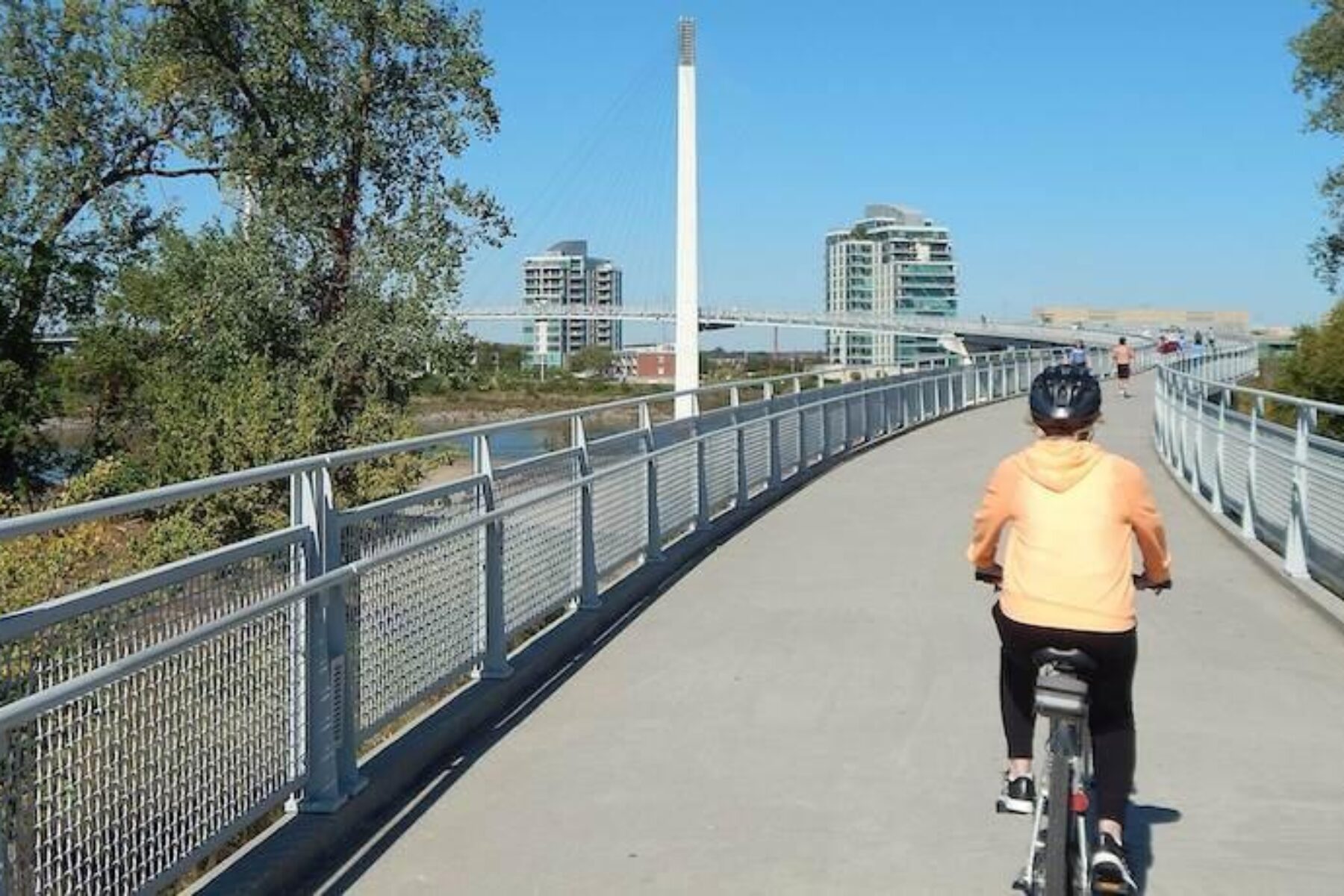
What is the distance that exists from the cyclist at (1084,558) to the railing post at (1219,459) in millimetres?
11199

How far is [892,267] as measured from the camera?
5925 inches

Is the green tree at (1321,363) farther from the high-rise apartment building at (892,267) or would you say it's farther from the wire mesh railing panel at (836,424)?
the high-rise apartment building at (892,267)

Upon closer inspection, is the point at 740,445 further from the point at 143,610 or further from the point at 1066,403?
the point at 143,610

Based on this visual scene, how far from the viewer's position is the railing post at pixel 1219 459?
49.1 feet

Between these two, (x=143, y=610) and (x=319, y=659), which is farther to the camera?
(x=319, y=659)

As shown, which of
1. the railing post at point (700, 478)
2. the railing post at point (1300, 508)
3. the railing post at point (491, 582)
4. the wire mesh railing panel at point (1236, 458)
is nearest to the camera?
the railing post at point (491, 582)

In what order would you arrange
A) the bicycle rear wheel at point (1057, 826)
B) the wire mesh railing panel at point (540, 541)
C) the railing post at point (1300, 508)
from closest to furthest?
the bicycle rear wheel at point (1057, 826) → the wire mesh railing panel at point (540, 541) → the railing post at point (1300, 508)

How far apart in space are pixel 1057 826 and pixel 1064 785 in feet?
0.35

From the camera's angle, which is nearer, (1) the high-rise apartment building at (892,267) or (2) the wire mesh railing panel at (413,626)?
(2) the wire mesh railing panel at (413,626)

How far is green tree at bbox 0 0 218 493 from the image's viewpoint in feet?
84.2

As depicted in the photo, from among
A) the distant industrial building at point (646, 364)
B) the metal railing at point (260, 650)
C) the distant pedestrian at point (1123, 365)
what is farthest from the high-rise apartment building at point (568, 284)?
the metal railing at point (260, 650)

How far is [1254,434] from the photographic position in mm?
12977

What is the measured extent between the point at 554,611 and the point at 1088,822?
4.80 meters

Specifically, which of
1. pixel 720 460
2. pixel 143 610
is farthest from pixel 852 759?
pixel 720 460
